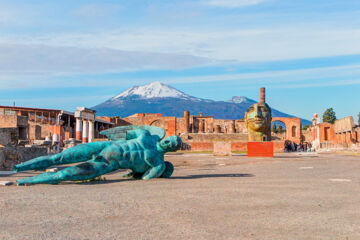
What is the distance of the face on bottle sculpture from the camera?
2453 cm

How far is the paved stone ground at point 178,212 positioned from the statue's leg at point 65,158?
50cm

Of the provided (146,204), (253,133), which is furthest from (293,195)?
(253,133)

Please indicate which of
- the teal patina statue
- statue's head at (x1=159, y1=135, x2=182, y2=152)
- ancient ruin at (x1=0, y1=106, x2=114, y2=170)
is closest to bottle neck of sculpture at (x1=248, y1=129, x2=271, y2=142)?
ancient ruin at (x1=0, y1=106, x2=114, y2=170)

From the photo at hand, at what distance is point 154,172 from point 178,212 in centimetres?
388

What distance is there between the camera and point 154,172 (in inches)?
343

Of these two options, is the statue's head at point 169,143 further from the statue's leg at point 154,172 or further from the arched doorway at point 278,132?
the arched doorway at point 278,132

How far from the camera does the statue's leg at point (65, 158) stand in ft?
24.9

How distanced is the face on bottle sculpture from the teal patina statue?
15882 millimetres

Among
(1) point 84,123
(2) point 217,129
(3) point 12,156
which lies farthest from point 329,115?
(3) point 12,156

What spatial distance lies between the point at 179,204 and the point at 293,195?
195 centimetres

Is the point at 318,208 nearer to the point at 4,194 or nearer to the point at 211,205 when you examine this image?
the point at 211,205

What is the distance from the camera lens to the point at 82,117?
116 feet

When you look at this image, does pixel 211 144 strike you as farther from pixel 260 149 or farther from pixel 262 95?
pixel 260 149

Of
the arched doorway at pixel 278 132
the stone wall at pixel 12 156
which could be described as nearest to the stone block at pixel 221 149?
the stone wall at pixel 12 156
